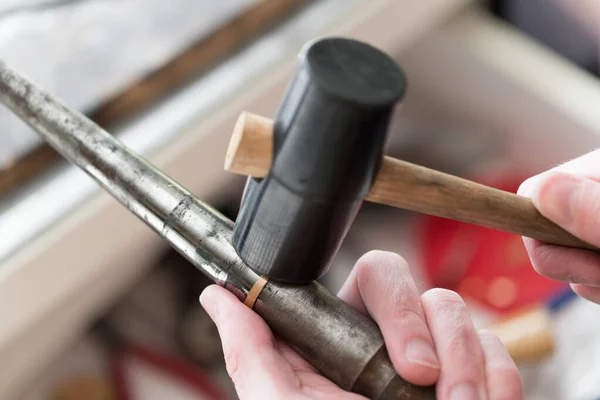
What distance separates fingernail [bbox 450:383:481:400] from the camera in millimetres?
321

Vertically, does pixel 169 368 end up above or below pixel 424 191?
below

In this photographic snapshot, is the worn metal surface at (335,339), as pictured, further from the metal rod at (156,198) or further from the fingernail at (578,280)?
the fingernail at (578,280)

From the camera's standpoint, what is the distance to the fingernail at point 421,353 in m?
0.32

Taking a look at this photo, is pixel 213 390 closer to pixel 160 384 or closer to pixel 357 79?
pixel 160 384

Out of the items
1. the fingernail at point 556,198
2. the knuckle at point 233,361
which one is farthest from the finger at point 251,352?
the fingernail at point 556,198

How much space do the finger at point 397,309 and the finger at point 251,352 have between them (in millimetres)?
52

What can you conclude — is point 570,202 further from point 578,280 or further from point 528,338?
point 528,338

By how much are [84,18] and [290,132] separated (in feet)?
1.52

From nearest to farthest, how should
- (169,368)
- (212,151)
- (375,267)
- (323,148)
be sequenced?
(323,148)
(375,267)
(212,151)
(169,368)

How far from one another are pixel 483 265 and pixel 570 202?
1.72ft

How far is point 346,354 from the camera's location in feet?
1.02

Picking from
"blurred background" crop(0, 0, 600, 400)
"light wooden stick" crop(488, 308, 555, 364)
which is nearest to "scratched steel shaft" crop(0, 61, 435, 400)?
"blurred background" crop(0, 0, 600, 400)

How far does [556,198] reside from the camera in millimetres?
341

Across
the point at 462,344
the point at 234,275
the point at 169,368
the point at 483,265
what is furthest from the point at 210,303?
the point at 483,265
